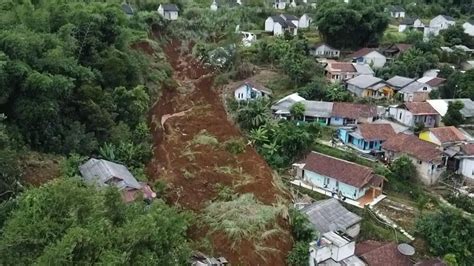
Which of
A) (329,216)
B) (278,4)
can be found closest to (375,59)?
(278,4)

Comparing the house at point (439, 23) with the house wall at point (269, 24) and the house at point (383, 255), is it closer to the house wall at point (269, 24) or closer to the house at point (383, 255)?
the house wall at point (269, 24)

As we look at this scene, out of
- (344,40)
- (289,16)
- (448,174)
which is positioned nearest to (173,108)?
(448,174)

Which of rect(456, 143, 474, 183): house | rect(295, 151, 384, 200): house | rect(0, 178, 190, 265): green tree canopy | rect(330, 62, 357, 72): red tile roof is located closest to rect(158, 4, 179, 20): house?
rect(330, 62, 357, 72): red tile roof

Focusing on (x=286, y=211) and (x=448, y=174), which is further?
(x=448, y=174)

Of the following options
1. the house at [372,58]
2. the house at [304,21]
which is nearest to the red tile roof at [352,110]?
the house at [372,58]

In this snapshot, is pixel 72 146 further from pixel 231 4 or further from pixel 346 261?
pixel 231 4

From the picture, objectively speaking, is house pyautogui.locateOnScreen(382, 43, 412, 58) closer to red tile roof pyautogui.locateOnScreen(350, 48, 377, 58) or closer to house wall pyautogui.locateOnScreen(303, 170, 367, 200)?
red tile roof pyautogui.locateOnScreen(350, 48, 377, 58)

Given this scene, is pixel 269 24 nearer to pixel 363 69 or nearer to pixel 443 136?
pixel 363 69
